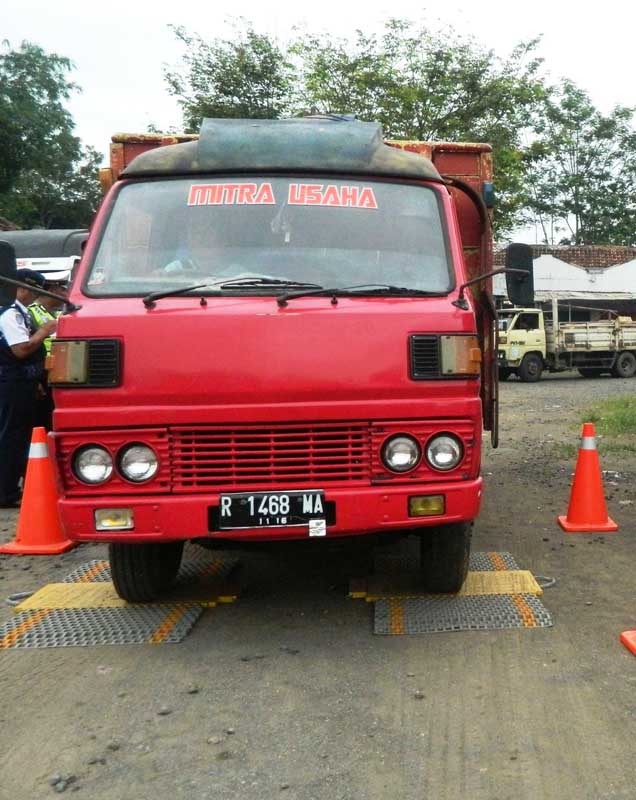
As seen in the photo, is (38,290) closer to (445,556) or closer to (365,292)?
(365,292)

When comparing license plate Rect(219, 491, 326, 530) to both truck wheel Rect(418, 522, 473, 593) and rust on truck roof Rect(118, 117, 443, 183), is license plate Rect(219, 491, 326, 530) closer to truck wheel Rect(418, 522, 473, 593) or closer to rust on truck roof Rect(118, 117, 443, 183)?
truck wheel Rect(418, 522, 473, 593)

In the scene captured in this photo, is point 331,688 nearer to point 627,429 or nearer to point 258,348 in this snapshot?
point 258,348

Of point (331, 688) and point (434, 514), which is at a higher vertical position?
point (434, 514)

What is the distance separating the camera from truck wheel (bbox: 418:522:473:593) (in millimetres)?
4324

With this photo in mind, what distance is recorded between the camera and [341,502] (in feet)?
12.6

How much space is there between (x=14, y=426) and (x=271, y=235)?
12.4 ft

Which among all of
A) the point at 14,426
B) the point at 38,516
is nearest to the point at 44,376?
the point at 14,426

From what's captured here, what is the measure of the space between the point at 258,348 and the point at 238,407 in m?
0.27

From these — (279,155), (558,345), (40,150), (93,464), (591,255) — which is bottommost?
(93,464)

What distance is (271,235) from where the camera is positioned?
436 centimetres

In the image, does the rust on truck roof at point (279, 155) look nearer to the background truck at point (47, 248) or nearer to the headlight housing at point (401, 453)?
the headlight housing at point (401, 453)

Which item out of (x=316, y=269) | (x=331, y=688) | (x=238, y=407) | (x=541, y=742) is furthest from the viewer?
(x=316, y=269)

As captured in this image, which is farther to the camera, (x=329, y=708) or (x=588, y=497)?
(x=588, y=497)

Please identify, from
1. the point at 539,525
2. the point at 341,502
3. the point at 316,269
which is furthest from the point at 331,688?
the point at 539,525
